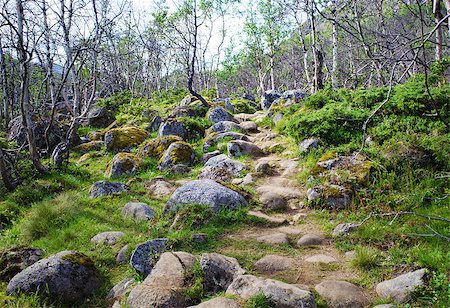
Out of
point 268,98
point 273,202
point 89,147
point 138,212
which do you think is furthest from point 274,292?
point 268,98

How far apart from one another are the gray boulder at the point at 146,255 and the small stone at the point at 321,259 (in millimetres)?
2052

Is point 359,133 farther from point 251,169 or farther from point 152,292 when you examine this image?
point 152,292

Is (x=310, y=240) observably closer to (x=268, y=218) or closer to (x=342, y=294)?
(x=268, y=218)

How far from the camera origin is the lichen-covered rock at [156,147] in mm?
10898

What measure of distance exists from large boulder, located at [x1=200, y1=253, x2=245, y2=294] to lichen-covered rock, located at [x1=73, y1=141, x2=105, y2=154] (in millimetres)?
10659

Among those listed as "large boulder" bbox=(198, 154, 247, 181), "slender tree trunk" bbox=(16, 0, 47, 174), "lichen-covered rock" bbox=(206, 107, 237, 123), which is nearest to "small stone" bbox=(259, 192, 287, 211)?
"large boulder" bbox=(198, 154, 247, 181)

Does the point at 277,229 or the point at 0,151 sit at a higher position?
the point at 0,151

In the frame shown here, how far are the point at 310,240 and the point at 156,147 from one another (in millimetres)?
7083

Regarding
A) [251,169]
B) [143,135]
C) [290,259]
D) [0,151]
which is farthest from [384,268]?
[143,135]

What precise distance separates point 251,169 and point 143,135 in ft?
20.8

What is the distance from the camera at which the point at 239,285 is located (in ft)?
12.3

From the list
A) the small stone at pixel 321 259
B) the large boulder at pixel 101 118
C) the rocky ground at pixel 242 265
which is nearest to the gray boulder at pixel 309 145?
the rocky ground at pixel 242 265

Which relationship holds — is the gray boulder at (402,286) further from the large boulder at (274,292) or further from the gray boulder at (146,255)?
the gray boulder at (146,255)

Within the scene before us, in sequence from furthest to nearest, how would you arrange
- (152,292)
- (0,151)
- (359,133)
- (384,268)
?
(0,151), (359,133), (384,268), (152,292)
